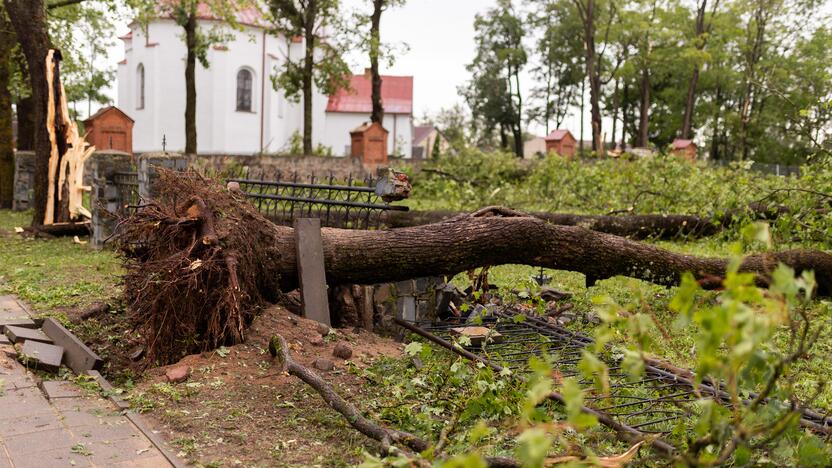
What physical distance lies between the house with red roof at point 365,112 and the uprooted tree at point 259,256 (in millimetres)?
34883

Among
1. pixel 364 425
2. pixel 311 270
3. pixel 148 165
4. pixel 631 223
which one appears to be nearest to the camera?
pixel 364 425

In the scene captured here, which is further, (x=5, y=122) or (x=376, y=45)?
(x=376, y=45)

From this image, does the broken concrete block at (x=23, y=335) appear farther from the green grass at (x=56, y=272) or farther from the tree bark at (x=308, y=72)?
the tree bark at (x=308, y=72)

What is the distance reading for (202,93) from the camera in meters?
34.9

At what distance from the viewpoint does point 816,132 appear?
353 inches

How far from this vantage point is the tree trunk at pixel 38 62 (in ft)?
41.6

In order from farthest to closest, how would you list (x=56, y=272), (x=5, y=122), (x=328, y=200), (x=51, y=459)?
(x=5, y=122) → (x=56, y=272) → (x=328, y=200) → (x=51, y=459)

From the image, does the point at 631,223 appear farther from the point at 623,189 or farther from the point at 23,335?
the point at 23,335

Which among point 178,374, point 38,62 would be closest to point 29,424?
point 178,374

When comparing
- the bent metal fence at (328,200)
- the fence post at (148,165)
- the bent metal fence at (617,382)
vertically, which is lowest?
the bent metal fence at (617,382)

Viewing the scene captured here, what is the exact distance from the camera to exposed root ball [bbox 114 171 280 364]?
198 inches

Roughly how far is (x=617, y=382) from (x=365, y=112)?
1584 inches

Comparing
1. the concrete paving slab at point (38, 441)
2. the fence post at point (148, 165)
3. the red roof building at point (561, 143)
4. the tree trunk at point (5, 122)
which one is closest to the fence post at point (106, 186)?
the fence post at point (148, 165)

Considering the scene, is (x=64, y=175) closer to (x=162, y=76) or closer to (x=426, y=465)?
(x=426, y=465)
